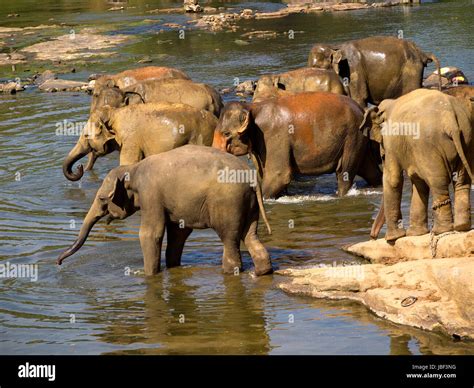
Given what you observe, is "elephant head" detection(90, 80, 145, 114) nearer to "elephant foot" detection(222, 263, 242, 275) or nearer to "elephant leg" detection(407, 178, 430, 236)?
"elephant foot" detection(222, 263, 242, 275)

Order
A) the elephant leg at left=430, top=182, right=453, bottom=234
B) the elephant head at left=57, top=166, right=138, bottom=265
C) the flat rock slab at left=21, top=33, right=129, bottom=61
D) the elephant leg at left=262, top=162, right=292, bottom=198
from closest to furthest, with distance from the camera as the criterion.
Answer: the elephant leg at left=430, top=182, right=453, bottom=234
the elephant head at left=57, top=166, right=138, bottom=265
the elephant leg at left=262, top=162, right=292, bottom=198
the flat rock slab at left=21, top=33, right=129, bottom=61

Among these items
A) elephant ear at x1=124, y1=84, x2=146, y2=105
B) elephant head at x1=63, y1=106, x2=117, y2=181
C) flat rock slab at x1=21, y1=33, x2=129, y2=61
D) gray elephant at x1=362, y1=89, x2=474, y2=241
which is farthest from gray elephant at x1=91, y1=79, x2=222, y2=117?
flat rock slab at x1=21, y1=33, x2=129, y2=61

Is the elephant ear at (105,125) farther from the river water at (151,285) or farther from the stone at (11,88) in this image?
the stone at (11,88)

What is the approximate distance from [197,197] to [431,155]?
2.47 m

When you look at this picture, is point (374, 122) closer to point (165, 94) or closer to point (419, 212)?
point (419, 212)

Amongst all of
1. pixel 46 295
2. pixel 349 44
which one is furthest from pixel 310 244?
pixel 349 44

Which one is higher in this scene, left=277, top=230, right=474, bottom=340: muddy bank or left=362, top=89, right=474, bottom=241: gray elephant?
left=362, top=89, right=474, bottom=241: gray elephant

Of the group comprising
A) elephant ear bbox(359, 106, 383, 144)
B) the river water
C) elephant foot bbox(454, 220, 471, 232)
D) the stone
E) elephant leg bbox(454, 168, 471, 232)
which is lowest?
the stone

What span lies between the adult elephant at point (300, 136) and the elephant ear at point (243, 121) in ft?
0.05

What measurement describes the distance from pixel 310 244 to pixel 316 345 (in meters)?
3.56

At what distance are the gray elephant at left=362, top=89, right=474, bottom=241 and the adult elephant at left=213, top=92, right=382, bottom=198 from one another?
139 inches

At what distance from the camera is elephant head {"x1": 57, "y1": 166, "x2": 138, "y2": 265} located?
12320 millimetres

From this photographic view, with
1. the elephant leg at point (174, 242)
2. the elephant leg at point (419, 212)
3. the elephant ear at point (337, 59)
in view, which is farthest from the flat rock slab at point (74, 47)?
the elephant leg at point (419, 212)

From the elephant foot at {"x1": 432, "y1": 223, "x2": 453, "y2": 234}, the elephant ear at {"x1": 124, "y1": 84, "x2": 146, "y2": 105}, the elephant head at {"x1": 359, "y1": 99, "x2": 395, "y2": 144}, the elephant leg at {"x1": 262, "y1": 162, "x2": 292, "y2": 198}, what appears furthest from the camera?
the elephant ear at {"x1": 124, "y1": 84, "x2": 146, "y2": 105}
